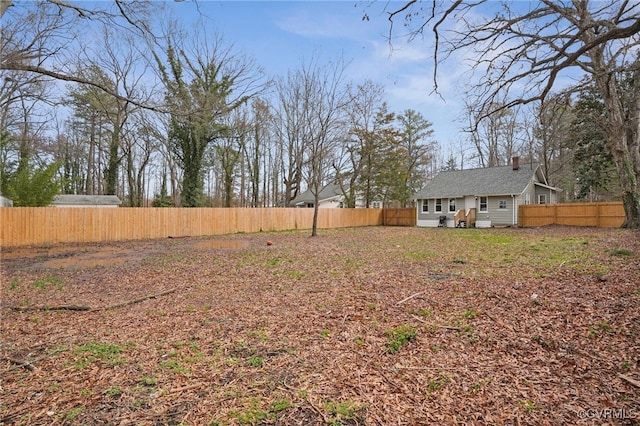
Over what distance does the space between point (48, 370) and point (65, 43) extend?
7.39 metres

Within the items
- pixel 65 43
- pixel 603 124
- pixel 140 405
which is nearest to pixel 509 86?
pixel 140 405

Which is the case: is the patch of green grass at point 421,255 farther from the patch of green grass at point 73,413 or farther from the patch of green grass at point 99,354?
the patch of green grass at point 73,413

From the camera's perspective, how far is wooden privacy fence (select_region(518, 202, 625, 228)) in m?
16.8

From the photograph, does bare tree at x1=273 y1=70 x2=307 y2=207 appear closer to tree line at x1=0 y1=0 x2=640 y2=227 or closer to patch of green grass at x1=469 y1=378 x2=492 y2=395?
tree line at x1=0 y1=0 x2=640 y2=227

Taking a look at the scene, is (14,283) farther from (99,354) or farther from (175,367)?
(175,367)

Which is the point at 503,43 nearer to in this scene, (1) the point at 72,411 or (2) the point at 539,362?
(2) the point at 539,362

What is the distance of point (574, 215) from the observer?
18.1 meters

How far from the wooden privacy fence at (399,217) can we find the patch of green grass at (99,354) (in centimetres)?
2534

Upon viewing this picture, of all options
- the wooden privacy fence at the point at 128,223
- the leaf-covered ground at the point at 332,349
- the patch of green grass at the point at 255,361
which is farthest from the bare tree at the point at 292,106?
the patch of green grass at the point at 255,361

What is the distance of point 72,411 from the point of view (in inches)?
90.9

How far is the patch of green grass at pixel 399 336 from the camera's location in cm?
318

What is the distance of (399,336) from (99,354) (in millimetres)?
3067

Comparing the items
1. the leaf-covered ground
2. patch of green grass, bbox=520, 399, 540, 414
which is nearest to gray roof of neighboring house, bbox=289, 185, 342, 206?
the leaf-covered ground

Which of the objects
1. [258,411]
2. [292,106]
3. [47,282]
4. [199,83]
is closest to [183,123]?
[199,83]
